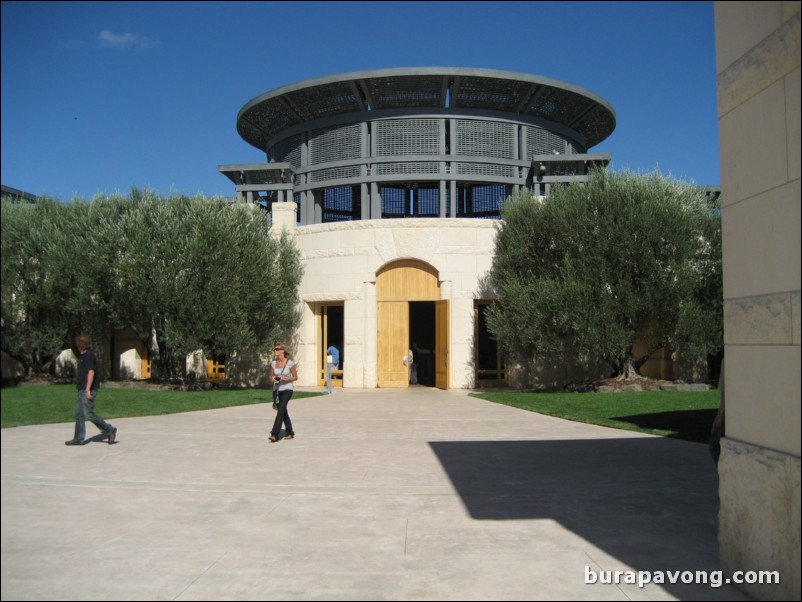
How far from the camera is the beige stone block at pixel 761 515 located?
155 inches

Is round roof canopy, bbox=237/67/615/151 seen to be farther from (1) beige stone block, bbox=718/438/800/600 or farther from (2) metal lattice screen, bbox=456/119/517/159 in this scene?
(1) beige stone block, bbox=718/438/800/600

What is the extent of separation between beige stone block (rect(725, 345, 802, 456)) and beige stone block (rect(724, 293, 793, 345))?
0.16ft

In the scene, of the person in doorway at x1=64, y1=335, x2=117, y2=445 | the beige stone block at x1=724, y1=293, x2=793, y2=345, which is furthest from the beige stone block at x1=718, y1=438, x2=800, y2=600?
the person in doorway at x1=64, y1=335, x2=117, y2=445

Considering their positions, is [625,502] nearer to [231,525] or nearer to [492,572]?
[492,572]

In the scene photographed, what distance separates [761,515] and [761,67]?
9.27ft

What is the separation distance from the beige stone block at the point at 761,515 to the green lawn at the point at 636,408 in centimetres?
715

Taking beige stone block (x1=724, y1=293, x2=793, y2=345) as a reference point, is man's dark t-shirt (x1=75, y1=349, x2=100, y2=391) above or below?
below

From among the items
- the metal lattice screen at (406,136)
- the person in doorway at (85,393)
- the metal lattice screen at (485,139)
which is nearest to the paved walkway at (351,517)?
the person in doorway at (85,393)

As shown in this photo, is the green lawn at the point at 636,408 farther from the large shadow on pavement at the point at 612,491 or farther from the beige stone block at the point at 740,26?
the beige stone block at the point at 740,26

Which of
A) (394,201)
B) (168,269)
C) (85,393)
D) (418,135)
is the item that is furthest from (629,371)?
(85,393)

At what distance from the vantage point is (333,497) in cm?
708

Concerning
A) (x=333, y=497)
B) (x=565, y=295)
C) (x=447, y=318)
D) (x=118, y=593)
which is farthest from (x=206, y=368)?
(x=118, y=593)

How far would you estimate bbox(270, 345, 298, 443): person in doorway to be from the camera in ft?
36.6

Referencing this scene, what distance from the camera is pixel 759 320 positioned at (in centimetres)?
436
